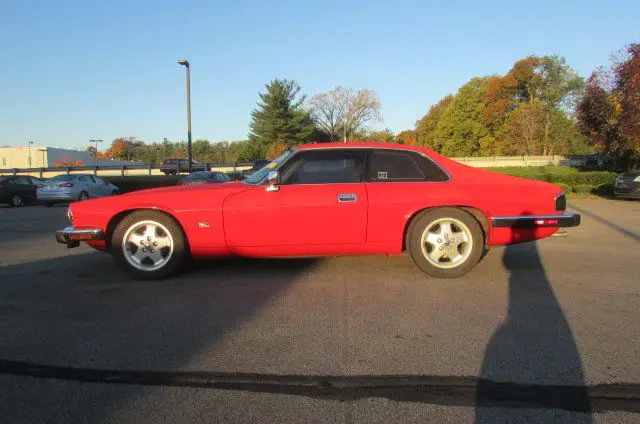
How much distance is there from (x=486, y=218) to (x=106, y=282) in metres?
4.18

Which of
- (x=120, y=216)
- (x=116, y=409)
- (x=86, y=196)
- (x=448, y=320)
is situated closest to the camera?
(x=116, y=409)

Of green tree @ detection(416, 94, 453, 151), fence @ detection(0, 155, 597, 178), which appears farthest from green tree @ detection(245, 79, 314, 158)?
green tree @ detection(416, 94, 453, 151)

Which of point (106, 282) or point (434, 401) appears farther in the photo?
point (106, 282)

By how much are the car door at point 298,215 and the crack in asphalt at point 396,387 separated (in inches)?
85.1

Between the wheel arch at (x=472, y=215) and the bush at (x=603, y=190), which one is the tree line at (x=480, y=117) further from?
Result: the wheel arch at (x=472, y=215)

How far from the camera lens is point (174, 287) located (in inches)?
188

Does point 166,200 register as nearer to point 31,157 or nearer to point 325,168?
point 325,168

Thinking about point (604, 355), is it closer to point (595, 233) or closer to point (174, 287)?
point (174, 287)

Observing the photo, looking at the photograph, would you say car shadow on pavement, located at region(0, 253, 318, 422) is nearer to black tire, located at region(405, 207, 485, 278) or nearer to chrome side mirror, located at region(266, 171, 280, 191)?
chrome side mirror, located at region(266, 171, 280, 191)

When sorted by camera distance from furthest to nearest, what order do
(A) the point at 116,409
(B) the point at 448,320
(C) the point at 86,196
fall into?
(C) the point at 86,196
(B) the point at 448,320
(A) the point at 116,409

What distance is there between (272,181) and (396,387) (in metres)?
2.78

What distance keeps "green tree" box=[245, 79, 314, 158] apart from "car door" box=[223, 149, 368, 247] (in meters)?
50.2

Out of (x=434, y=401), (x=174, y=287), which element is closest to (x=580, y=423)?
(x=434, y=401)

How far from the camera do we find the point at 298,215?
4816mm
